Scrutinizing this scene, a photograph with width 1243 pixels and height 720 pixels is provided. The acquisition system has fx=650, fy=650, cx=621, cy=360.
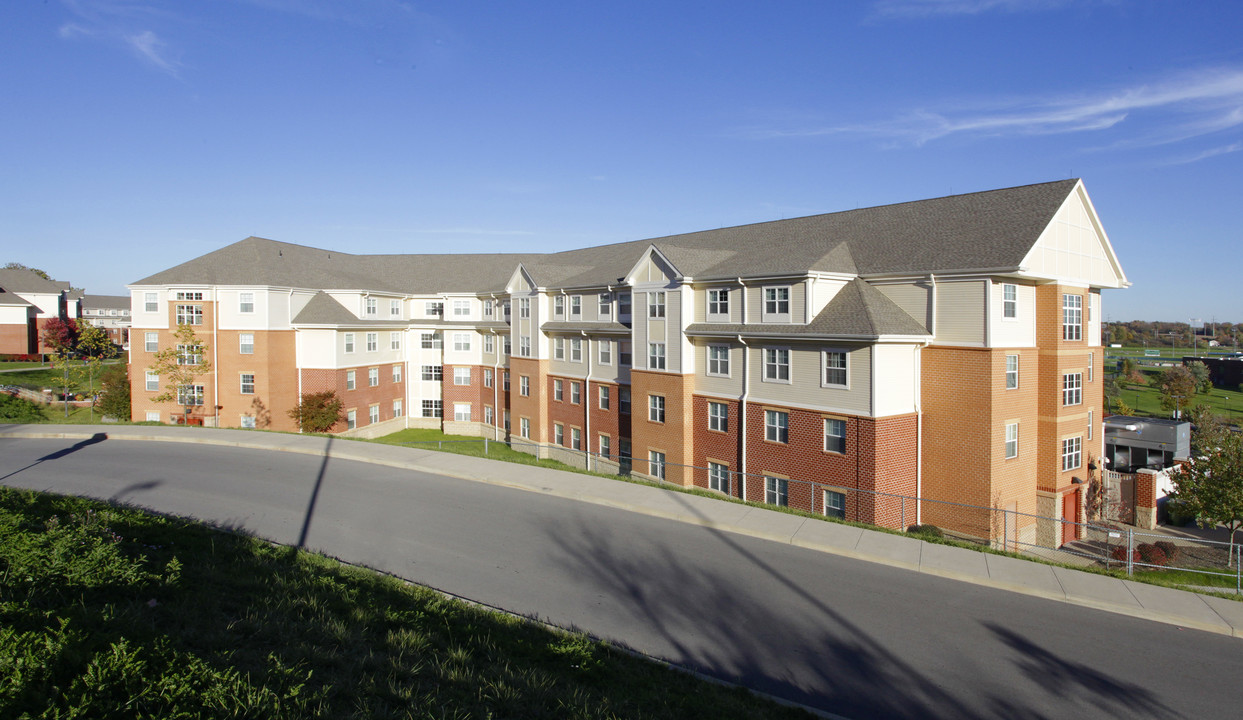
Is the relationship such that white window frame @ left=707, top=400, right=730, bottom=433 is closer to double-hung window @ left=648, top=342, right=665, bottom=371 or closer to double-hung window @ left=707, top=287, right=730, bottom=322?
double-hung window @ left=648, top=342, right=665, bottom=371

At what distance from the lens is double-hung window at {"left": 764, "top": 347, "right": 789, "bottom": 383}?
23.5 m

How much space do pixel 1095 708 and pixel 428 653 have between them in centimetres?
881

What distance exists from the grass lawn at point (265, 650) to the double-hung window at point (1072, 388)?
21.4 m

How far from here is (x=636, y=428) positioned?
29.9 metres

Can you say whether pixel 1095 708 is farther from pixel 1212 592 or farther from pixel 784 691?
pixel 1212 592

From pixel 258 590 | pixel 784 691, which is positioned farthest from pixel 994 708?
pixel 258 590

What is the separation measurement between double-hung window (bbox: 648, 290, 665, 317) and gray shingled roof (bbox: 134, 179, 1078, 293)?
176 centimetres

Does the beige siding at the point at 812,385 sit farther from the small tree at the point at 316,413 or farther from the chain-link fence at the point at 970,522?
the small tree at the point at 316,413

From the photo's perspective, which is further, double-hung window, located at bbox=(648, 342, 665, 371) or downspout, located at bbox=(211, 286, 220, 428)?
downspout, located at bbox=(211, 286, 220, 428)

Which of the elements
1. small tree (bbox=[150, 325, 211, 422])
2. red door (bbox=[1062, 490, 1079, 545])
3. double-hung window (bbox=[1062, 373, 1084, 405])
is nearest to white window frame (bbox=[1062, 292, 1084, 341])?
double-hung window (bbox=[1062, 373, 1084, 405])

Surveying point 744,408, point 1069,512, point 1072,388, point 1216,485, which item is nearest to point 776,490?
point 744,408

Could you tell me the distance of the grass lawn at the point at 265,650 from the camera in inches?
234

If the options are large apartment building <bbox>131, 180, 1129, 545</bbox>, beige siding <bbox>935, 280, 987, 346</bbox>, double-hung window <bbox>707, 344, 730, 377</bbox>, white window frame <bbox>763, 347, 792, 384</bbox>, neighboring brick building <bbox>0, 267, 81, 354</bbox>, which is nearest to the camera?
beige siding <bbox>935, 280, 987, 346</bbox>

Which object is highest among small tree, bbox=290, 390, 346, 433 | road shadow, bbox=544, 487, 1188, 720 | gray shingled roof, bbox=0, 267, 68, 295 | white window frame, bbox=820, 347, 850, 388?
gray shingled roof, bbox=0, 267, 68, 295
